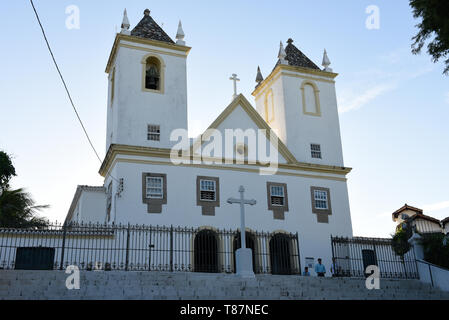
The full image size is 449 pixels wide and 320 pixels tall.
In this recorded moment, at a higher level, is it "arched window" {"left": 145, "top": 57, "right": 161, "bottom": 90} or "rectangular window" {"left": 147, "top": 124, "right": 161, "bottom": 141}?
"arched window" {"left": 145, "top": 57, "right": 161, "bottom": 90}

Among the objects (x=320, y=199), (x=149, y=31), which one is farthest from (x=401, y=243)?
(x=149, y=31)

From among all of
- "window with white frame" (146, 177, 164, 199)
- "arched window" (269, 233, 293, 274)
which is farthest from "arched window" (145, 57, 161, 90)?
"arched window" (269, 233, 293, 274)

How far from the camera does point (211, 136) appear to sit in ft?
91.5

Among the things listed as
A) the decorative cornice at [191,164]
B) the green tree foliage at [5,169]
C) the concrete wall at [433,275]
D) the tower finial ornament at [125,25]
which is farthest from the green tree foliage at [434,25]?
the green tree foliage at [5,169]

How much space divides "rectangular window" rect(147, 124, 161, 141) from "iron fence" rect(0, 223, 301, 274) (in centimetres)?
510

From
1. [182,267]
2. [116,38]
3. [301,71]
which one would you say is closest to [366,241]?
[182,267]

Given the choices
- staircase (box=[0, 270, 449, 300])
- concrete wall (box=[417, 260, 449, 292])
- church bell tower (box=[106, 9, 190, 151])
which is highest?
church bell tower (box=[106, 9, 190, 151])

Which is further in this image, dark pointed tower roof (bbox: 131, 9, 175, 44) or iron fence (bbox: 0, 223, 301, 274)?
dark pointed tower roof (bbox: 131, 9, 175, 44)

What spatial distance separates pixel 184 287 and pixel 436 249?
36.0ft

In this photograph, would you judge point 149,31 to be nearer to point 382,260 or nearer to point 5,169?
point 5,169

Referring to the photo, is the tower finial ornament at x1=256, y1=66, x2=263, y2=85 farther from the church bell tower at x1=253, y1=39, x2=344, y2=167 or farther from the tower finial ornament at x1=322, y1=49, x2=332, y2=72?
the tower finial ornament at x1=322, y1=49, x2=332, y2=72

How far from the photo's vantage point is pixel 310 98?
3162 cm

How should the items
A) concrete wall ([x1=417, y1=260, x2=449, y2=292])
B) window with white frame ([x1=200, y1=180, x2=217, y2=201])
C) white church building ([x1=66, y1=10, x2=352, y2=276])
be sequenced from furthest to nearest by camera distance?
window with white frame ([x1=200, y1=180, x2=217, y2=201]), white church building ([x1=66, y1=10, x2=352, y2=276]), concrete wall ([x1=417, y1=260, x2=449, y2=292])

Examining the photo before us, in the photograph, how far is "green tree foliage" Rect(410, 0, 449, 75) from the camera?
15414mm
